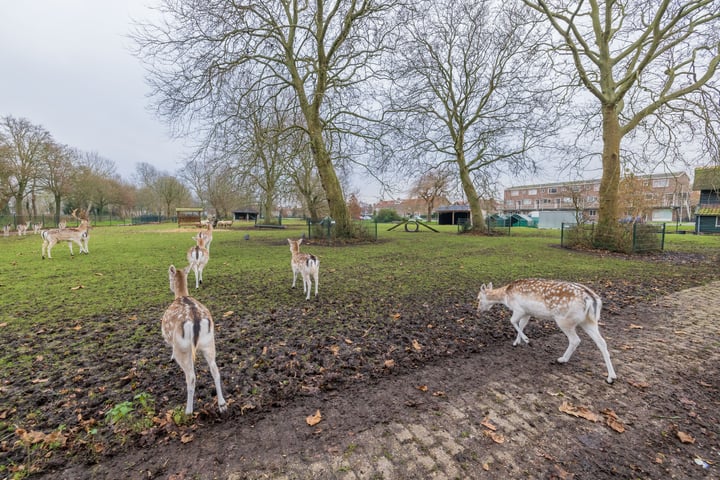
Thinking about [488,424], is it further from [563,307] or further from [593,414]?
[563,307]

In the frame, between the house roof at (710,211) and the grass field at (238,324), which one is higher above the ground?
the house roof at (710,211)

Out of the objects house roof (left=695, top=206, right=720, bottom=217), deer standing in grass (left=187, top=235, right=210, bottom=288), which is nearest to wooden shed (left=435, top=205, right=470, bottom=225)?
house roof (left=695, top=206, right=720, bottom=217)

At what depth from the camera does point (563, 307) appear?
393 cm

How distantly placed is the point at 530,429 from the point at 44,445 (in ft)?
13.9

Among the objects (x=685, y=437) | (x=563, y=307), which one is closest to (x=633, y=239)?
(x=563, y=307)

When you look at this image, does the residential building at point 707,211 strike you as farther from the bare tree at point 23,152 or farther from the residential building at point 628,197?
the bare tree at point 23,152

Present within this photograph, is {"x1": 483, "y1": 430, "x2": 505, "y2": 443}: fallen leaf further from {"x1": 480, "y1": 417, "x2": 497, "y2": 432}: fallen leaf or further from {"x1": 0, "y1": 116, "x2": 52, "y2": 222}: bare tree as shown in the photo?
{"x1": 0, "y1": 116, "x2": 52, "y2": 222}: bare tree

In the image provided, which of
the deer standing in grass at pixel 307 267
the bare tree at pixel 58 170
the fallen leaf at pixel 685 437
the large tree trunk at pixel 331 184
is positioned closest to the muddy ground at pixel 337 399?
the fallen leaf at pixel 685 437

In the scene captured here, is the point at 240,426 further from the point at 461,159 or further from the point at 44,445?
the point at 461,159

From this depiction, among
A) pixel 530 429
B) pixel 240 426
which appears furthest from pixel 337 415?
pixel 530 429

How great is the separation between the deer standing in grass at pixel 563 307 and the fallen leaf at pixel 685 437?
2.76 feet

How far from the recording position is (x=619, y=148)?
1456 centimetres

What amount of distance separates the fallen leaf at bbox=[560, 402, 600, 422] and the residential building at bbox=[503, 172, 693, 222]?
1492 cm

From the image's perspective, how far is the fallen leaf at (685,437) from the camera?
268cm
